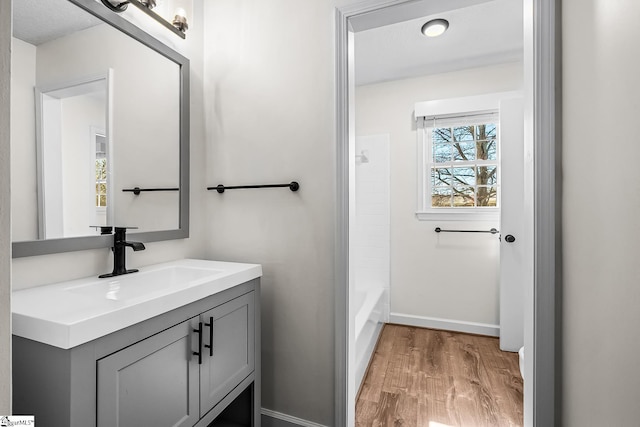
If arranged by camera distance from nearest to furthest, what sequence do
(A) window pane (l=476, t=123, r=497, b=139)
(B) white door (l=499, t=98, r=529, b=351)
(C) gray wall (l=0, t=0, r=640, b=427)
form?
(C) gray wall (l=0, t=0, r=640, b=427) < (B) white door (l=499, t=98, r=529, b=351) < (A) window pane (l=476, t=123, r=497, b=139)

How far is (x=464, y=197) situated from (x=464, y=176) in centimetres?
20

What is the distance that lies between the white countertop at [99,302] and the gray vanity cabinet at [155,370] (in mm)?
29

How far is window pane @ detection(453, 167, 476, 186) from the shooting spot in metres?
2.91

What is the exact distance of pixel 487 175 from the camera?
2.86 metres

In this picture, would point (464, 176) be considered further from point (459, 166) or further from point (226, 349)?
point (226, 349)

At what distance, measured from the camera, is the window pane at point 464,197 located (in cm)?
290

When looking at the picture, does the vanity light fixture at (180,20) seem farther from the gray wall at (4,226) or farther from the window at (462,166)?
the window at (462,166)

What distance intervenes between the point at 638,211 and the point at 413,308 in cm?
263

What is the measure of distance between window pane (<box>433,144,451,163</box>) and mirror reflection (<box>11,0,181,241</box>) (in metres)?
2.30

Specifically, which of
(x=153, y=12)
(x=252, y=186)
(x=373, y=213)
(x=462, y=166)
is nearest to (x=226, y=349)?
(x=252, y=186)

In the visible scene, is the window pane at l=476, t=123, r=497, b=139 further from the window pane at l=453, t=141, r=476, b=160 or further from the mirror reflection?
the mirror reflection

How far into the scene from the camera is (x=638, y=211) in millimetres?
595

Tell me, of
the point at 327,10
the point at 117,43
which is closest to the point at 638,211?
the point at 327,10

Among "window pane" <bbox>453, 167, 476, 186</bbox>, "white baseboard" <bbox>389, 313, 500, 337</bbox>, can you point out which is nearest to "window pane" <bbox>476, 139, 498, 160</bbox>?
"window pane" <bbox>453, 167, 476, 186</bbox>
